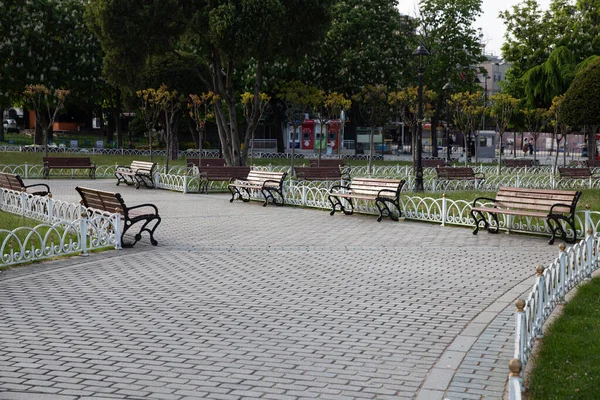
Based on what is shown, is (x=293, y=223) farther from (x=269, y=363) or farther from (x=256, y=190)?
(x=269, y=363)

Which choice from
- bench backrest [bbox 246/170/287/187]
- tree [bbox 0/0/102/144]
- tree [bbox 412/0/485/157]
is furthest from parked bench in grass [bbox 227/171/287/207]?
tree [bbox 412/0/485/157]

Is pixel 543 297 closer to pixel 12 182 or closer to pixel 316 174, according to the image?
pixel 12 182

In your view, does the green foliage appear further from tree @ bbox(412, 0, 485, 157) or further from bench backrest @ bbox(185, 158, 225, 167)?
tree @ bbox(412, 0, 485, 157)

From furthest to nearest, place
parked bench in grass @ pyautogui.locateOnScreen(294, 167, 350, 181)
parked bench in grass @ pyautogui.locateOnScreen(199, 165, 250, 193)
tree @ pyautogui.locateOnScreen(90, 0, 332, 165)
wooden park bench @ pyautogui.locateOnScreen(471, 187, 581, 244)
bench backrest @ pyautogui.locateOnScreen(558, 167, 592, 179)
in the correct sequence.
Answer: tree @ pyautogui.locateOnScreen(90, 0, 332, 165), bench backrest @ pyautogui.locateOnScreen(558, 167, 592, 179), parked bench in grass @ pyautogui.locateOnScreen(199, 165, 250, 193), parked bench in grass @ pyautogui.locateOnScreen(294, 167, 350, 181), wooden park bench @ pyautogui.locateOnScreen(471, 187, 581, 244)

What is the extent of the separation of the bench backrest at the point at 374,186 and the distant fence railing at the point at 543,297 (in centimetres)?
635

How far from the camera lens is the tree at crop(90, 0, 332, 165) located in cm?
2647

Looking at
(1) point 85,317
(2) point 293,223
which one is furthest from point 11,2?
(1) point 85,317

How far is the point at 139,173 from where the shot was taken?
84.2 ft

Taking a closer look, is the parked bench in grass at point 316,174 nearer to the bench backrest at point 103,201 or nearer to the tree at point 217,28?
the tree at point 217,28

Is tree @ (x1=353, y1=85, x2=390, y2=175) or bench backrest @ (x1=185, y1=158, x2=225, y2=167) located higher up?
tree @ (x1=353, y1=85, x2=390, y2=175)

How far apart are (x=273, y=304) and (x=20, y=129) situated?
72861mm

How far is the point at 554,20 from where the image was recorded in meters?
45.1

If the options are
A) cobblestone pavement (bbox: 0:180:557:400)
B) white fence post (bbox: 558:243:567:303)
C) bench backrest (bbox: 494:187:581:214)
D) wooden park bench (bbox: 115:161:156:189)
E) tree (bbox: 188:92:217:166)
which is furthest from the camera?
tree (bbox: 188:92:217:166)

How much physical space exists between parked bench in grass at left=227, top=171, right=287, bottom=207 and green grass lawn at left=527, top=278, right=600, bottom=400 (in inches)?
481
